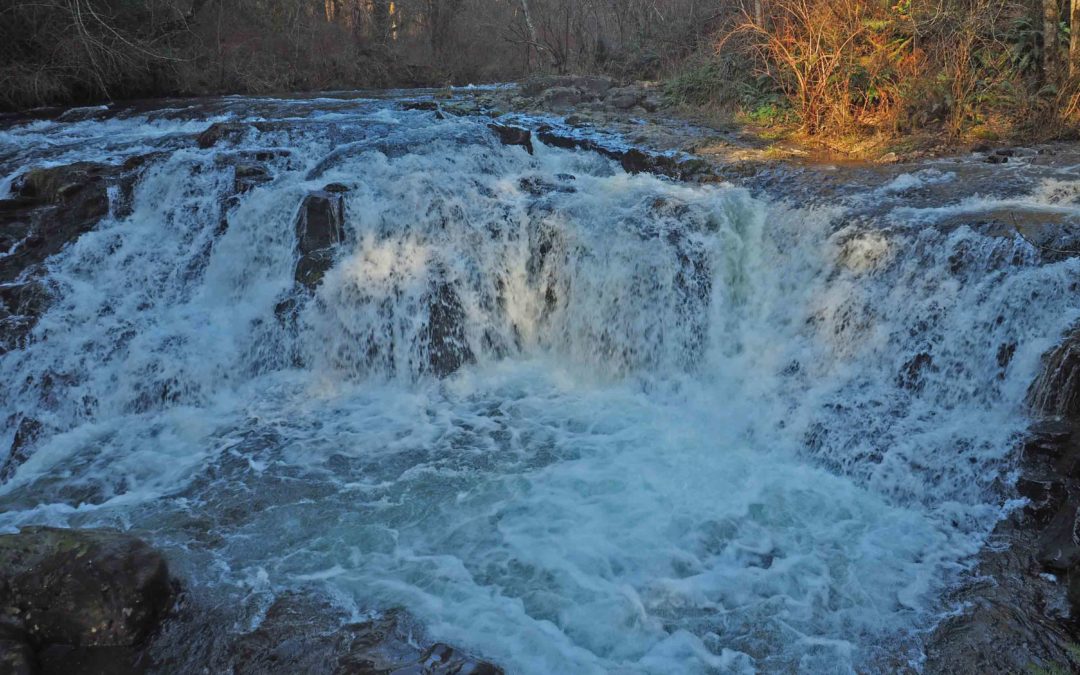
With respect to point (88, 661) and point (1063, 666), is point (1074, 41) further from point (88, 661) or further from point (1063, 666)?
point (88, 661)

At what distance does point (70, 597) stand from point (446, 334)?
4201 millimetres

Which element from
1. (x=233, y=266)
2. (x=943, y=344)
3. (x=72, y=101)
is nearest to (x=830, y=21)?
(x=943, y=344)

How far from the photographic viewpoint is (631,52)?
1681 cm

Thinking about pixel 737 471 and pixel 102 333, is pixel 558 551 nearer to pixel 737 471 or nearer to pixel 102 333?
pixel 737 471

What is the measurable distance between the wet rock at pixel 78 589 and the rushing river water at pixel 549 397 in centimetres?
52

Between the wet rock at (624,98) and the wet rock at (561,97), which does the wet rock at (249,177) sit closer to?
the wet rock at (561,97)

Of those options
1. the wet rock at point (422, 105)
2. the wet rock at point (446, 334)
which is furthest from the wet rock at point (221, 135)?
the wet rock at point (446, 334)

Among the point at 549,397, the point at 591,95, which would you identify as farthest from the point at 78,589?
the point at 591,95

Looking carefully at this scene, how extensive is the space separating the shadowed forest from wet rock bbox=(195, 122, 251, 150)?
100 inches

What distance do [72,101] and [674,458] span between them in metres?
13.7

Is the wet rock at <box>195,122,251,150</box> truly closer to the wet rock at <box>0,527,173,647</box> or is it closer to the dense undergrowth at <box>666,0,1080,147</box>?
the wet rock at <box>0,527,173,647</box>

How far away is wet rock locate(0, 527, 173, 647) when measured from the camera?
3779 mm

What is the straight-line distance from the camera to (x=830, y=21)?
380 inches

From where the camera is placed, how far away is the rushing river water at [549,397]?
4449 mm
